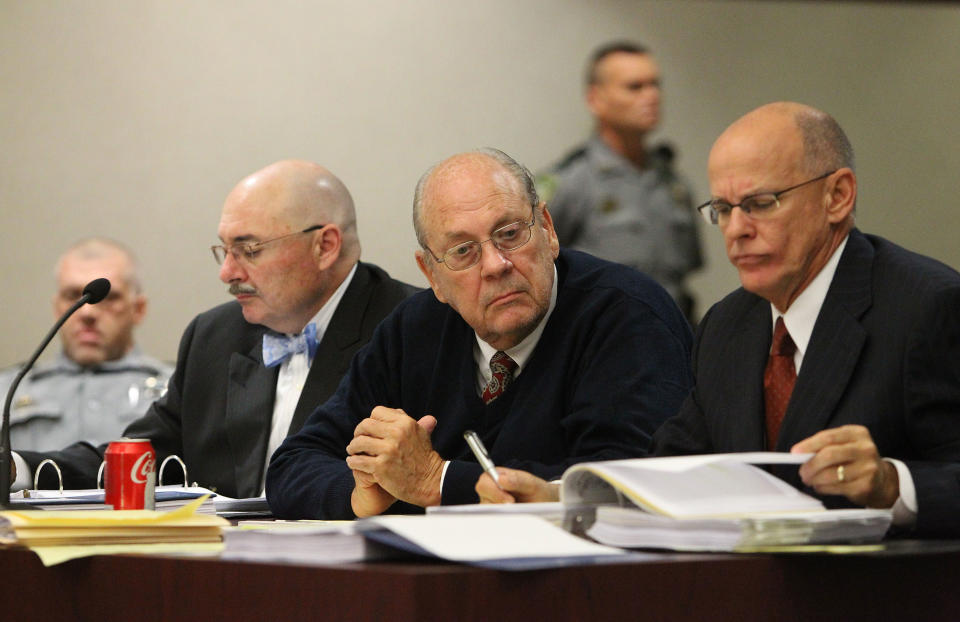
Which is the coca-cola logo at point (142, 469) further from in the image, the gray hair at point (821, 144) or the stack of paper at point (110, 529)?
the gray hair at point (821, 144)

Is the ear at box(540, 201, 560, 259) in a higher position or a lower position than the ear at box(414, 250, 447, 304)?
higher

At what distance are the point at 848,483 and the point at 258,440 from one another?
1864 mm

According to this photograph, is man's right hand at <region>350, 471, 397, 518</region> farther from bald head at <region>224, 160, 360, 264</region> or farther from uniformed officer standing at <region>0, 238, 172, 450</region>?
uniformed officer standing at <region>0, 238, 172, 450</region>

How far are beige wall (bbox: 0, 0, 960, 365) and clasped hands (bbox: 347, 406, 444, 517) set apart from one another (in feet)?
11.1

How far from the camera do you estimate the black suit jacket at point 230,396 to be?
9.66 feet

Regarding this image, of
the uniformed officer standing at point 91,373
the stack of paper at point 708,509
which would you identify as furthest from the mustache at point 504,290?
the uniformed officer standing at point 91,373

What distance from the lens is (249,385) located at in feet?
10.0

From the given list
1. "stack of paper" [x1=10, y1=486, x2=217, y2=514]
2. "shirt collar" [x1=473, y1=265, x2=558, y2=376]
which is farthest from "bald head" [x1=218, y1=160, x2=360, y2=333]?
"shirt collar" [x1=473, y1=265, x2=558, y2=376]

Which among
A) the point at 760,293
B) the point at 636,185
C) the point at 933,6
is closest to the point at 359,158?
the point at 636,185

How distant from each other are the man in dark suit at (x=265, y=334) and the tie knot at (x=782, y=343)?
4.25 ft

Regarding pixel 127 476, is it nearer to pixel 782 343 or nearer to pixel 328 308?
pixel 782 343

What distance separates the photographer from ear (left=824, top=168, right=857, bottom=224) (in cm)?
188

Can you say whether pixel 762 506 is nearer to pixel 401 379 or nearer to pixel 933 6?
pixel 401 379

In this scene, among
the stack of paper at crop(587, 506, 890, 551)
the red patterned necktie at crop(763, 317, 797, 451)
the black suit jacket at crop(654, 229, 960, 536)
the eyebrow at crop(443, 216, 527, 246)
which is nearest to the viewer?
the stack of paper at crop(587, 506, 890, 551)
